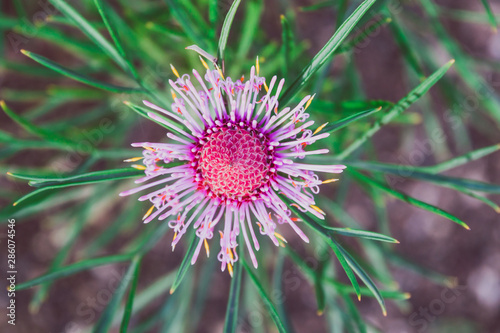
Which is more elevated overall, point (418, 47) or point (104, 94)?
point (104, 94)

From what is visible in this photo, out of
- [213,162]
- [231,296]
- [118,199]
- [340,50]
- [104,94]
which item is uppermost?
[104,94]

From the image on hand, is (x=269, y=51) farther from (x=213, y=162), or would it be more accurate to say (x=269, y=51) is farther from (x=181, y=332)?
(x=181, y=332)

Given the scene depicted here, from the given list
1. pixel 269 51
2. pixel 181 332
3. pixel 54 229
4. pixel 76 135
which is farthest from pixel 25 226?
pixel 269 51

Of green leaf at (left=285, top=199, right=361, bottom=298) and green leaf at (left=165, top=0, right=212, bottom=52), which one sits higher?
green leaf at (left=165, top=0, right=212, bottom=52)

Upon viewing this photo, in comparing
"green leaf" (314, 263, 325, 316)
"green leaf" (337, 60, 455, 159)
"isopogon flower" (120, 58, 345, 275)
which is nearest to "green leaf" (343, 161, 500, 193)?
"green leaf" (337, 60, 455, 159)

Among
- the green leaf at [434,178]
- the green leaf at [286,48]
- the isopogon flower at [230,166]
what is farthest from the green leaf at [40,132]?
the green leaf at [434,178]

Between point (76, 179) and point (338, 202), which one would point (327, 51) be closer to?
point (76, 179)

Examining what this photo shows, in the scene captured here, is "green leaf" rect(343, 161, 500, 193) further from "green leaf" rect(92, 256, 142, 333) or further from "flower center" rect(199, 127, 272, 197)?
"green leaf" rect(92, 256, 142, 333)
